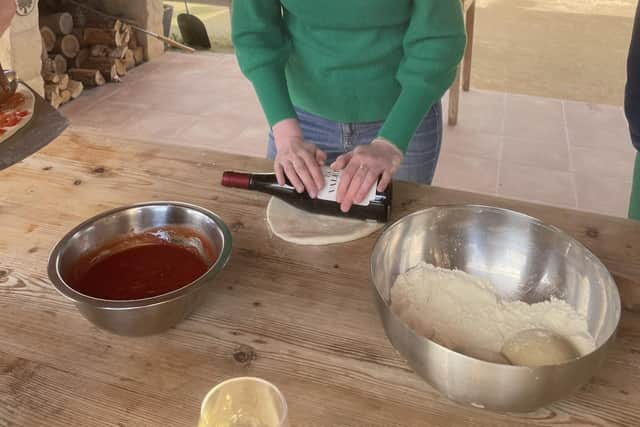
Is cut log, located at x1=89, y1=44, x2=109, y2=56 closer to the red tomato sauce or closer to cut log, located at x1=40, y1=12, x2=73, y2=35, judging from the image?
cut log, located at x1=40, y1=12, x2=73, y2=35

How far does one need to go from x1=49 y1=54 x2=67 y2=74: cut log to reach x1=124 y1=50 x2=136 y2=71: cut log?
372 mm

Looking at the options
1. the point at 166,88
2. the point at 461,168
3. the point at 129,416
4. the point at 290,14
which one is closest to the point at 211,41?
the point at 166,88

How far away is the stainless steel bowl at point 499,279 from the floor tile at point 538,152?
74.3 inches

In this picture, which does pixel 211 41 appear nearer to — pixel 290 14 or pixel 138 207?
pixel 290 14

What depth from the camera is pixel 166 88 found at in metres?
3.32

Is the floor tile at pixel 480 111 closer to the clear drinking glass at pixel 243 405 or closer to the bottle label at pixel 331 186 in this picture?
the bottle label at pixel 331 186

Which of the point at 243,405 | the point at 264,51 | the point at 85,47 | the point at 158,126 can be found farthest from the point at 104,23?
the point at 243,405

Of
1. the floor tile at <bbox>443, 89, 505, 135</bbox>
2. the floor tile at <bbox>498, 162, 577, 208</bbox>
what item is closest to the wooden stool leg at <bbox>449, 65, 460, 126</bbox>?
the floor tile at <bbox>443, 89, 505, 135</bbox>

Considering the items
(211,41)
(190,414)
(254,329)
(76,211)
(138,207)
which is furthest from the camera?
(211,41)

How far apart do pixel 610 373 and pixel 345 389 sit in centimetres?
29

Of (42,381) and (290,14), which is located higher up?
(290,14)

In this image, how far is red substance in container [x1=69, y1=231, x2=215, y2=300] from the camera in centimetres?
69

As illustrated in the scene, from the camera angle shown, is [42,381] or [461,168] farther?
[461,168]

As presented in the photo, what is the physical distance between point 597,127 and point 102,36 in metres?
2.80
